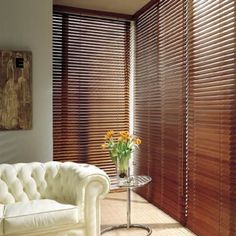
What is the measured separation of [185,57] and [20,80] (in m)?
1.81

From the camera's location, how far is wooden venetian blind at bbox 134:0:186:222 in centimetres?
329

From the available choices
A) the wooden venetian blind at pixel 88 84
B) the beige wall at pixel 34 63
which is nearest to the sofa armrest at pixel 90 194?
the beige wall at pixel 34 63

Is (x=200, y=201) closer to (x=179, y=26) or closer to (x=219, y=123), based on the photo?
(x=219, y=123)

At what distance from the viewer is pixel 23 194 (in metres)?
2.87

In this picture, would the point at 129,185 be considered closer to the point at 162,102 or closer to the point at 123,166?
the point at 123,166

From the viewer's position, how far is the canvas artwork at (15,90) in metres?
3.23

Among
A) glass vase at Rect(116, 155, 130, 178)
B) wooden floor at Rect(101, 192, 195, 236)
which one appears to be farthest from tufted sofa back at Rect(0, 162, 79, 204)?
wooden floor at Rect(101, 192, 195, 236)

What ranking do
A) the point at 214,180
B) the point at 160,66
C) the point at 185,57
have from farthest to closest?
1. the point at 160,66
2. the point at 185,57
3. the point at 214,180

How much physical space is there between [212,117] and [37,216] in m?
1.74

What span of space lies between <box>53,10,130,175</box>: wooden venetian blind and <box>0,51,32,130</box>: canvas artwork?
729mm

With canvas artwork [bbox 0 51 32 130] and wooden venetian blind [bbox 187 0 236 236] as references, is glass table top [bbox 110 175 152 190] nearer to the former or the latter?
wooden venetian blind [bbox 187 0 236 236]

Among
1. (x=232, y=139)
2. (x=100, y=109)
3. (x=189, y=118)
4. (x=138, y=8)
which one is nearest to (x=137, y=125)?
(x=100, y=109)

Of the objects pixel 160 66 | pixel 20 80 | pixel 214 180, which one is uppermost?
pixel 160 66

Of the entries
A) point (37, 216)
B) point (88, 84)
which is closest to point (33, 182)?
point (37, 216)
